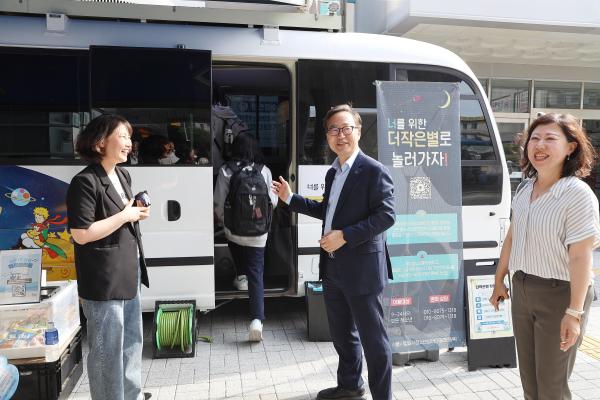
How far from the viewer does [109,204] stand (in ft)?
8.70

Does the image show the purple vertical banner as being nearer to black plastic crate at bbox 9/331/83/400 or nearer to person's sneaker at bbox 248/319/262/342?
person's sneaker at bbox 248/319/262/342

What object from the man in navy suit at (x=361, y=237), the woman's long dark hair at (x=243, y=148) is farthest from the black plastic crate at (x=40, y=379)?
the woman's long dark hair at (x=243, y=148)

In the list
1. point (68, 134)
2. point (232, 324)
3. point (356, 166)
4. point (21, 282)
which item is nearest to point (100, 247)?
point (21, 282)

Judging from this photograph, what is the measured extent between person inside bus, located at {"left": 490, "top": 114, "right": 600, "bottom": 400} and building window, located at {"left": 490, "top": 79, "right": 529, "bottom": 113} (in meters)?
8.46

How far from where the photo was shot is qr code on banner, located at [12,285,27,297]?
305 cm

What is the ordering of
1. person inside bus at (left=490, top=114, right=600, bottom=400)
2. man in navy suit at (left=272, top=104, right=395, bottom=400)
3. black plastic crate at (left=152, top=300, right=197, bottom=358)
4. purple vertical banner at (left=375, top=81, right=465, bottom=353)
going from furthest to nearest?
black plastic crate at (left=152, top=300, right=197, bottom=358)
purple vertical banner at (left=375, top=81, right=465, bottom=353)
man in navy suit at (left=272, top=104, right=395, bottom=400)
person inside bus at (left=490, top=114, right=600, bottom=400)

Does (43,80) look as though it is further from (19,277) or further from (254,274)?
(254,274)

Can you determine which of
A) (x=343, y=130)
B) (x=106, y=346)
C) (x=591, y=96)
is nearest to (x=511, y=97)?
(x=591, y=96)

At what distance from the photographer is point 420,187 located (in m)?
3.74

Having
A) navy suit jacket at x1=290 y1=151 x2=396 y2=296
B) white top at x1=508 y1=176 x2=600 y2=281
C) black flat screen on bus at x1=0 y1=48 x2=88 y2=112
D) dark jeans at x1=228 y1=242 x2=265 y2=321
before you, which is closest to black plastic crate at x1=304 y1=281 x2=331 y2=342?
dark jeans at x1=228 y1=242 x2=265 y2=321

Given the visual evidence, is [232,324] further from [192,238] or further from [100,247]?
[100,247]

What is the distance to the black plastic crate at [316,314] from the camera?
14.6 ft

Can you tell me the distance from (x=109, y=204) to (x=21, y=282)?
3.15 feet

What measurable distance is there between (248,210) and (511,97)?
313 inches
